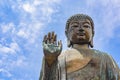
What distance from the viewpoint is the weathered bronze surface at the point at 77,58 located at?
800 cm

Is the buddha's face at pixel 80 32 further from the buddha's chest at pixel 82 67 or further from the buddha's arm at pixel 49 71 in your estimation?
the buddha's arm at pixel 49 71

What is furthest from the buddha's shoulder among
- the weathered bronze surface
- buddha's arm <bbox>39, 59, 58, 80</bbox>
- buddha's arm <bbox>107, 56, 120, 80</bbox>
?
buddha's arm <bbox>39, 59, 58, 80</bbox>

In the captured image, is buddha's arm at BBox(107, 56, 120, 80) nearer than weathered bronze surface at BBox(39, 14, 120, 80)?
No

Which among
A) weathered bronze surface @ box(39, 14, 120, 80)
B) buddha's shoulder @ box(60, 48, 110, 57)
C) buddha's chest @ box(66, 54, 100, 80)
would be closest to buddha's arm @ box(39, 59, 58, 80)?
weathered bronze surface @ box(39, 14, 120, 80)

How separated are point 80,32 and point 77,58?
25.0 inches

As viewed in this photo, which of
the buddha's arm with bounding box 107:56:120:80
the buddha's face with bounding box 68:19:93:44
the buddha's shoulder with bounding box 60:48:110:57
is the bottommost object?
the buddha's arm with bounding box 107:56:120:80

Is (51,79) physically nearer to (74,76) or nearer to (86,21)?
(74,76)

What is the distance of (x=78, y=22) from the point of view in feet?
29.8

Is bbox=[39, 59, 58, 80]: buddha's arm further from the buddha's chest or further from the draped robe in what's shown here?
the buddha's chest

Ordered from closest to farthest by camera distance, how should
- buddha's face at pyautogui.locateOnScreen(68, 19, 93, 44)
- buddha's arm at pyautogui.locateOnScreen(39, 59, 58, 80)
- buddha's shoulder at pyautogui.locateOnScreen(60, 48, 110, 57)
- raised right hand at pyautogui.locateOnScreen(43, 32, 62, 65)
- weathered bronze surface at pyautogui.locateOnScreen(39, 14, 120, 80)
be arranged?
raised right hand at pyautogui.locateOnScreen(43, 32, 62, 65) → weathered bronze surface at pyautogui.locateOnScreen(39, 14, 120, 80) → buddha's arm at pyautogui.locateOnScreen(39, 59, 58, 80) → buddha's shoulder at pyautogui.locateOnScreen(60, 48, 110, 57) → buddha's face at pyautogui.locateOnScreen(68, 19, 93, 44)

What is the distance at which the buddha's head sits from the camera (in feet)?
29.5

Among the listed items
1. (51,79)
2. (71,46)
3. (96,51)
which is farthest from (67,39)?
(51,79)

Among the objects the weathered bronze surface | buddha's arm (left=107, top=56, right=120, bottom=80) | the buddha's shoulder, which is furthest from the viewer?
the buddha's shoulder

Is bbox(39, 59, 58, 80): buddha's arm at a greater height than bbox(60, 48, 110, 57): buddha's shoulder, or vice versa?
bbox(60, 48, 110, 57): buddha's shoulder
